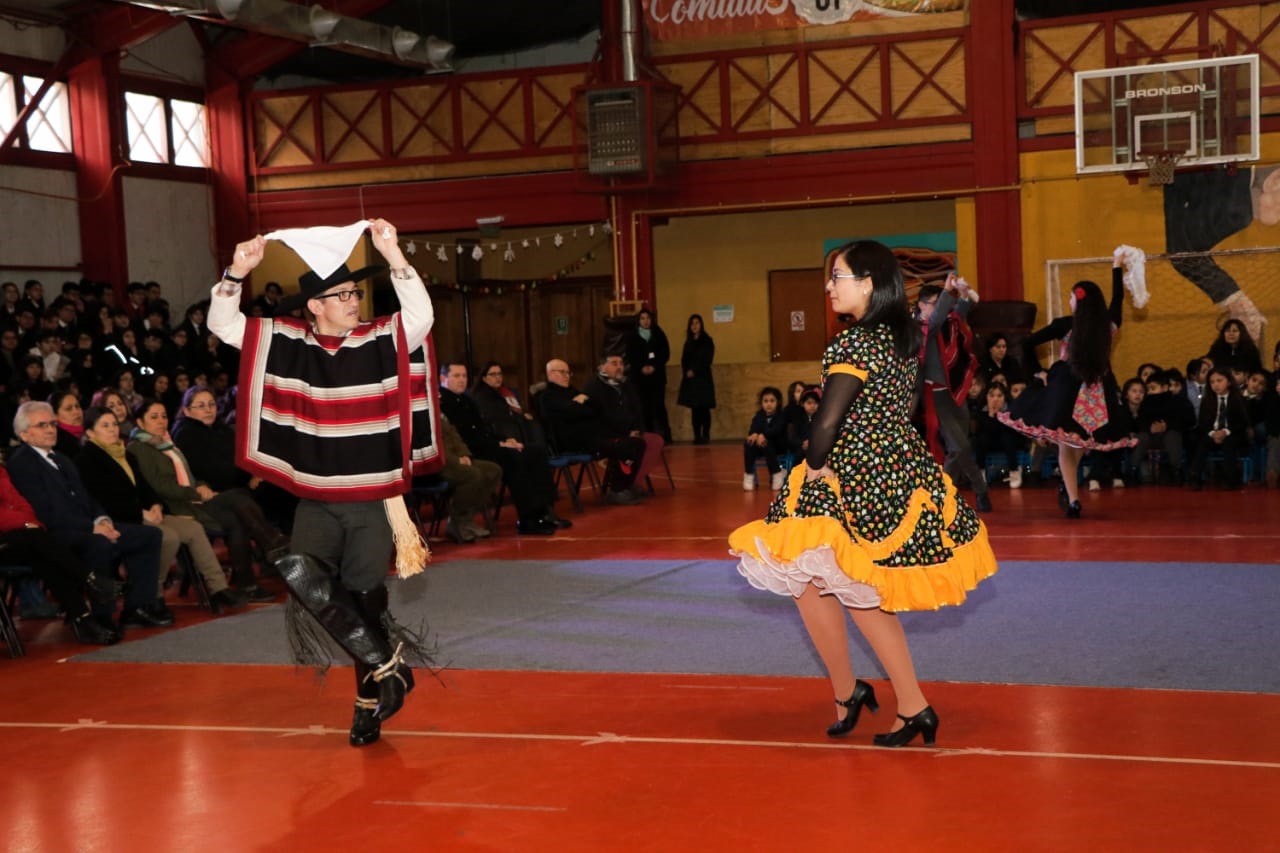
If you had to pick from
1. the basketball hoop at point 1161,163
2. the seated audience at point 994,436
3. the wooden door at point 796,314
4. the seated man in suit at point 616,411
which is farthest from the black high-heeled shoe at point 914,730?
the wooden door at point 796,314

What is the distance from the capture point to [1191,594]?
6926mm

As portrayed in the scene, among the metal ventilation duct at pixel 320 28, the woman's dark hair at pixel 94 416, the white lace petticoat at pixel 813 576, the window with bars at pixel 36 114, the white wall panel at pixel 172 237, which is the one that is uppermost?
the metal ventilation duct at pixel 320 28

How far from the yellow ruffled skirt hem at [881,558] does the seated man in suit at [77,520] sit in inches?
163

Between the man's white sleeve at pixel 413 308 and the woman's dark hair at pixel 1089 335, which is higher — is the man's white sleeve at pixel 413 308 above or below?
above

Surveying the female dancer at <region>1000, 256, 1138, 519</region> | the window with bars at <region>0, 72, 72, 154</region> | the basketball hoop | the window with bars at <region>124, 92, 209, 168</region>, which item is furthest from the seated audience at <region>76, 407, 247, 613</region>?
the window with bars at <region>124, 92, 209, 168</region>

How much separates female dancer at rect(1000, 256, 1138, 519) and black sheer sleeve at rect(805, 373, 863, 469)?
18.1 feet

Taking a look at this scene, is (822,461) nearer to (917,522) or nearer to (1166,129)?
(917,522)

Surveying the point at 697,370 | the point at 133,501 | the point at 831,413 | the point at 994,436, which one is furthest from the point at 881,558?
the point at 697,370

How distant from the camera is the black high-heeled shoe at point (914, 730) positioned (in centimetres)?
449

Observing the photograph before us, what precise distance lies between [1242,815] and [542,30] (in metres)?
15.8

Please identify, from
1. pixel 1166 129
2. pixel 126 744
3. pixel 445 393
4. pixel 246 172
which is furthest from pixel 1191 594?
pixel 246 172

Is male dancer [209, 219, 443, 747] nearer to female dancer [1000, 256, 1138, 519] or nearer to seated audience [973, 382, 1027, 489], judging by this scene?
female dancer [1000, 256, 1138, 519]

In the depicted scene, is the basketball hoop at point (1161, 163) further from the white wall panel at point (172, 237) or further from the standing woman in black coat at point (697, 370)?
the white wall panel at point (172, 237)

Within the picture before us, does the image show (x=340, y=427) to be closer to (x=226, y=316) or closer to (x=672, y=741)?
(x=226, y=316)
